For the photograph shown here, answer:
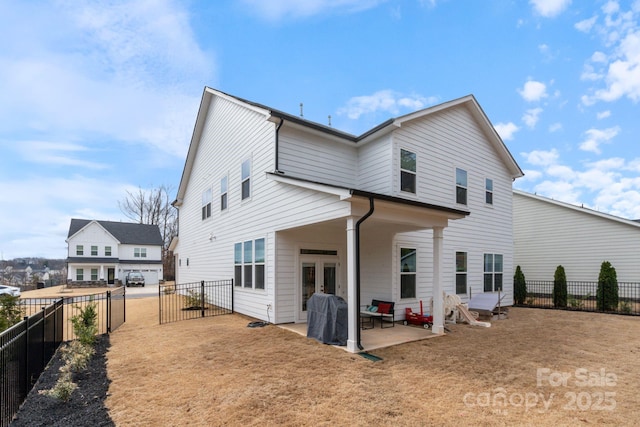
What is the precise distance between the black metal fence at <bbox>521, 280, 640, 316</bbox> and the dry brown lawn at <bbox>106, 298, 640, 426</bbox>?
5.82m

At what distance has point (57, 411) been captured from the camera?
14.3 feet

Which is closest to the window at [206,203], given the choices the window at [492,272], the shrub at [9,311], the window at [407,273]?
the shrub at [9,311]

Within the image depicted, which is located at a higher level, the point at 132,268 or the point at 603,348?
the point at 603,348

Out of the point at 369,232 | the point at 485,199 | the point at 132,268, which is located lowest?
the point at 132,268

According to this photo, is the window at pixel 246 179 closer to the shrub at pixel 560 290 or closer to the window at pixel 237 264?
the window at pixel 237 264

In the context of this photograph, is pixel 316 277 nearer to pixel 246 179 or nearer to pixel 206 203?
pixel 246 179

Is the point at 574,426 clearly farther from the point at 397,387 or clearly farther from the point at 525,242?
the point at 525,242

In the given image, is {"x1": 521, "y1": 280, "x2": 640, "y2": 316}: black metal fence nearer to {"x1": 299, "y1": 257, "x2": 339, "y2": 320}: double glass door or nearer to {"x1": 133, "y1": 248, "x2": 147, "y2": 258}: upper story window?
{"x1": 299, "y1": 257, "x2": 339, "y2": 320}: double glass door

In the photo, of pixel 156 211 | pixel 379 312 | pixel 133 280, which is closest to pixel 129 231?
pixel 156 211

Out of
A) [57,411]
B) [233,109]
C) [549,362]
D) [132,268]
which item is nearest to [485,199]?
[549,362]

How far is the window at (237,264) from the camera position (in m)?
12.0

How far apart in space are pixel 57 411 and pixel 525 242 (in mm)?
21847

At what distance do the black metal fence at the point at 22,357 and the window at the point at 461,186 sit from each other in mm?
12361

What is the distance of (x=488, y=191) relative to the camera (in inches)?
554
